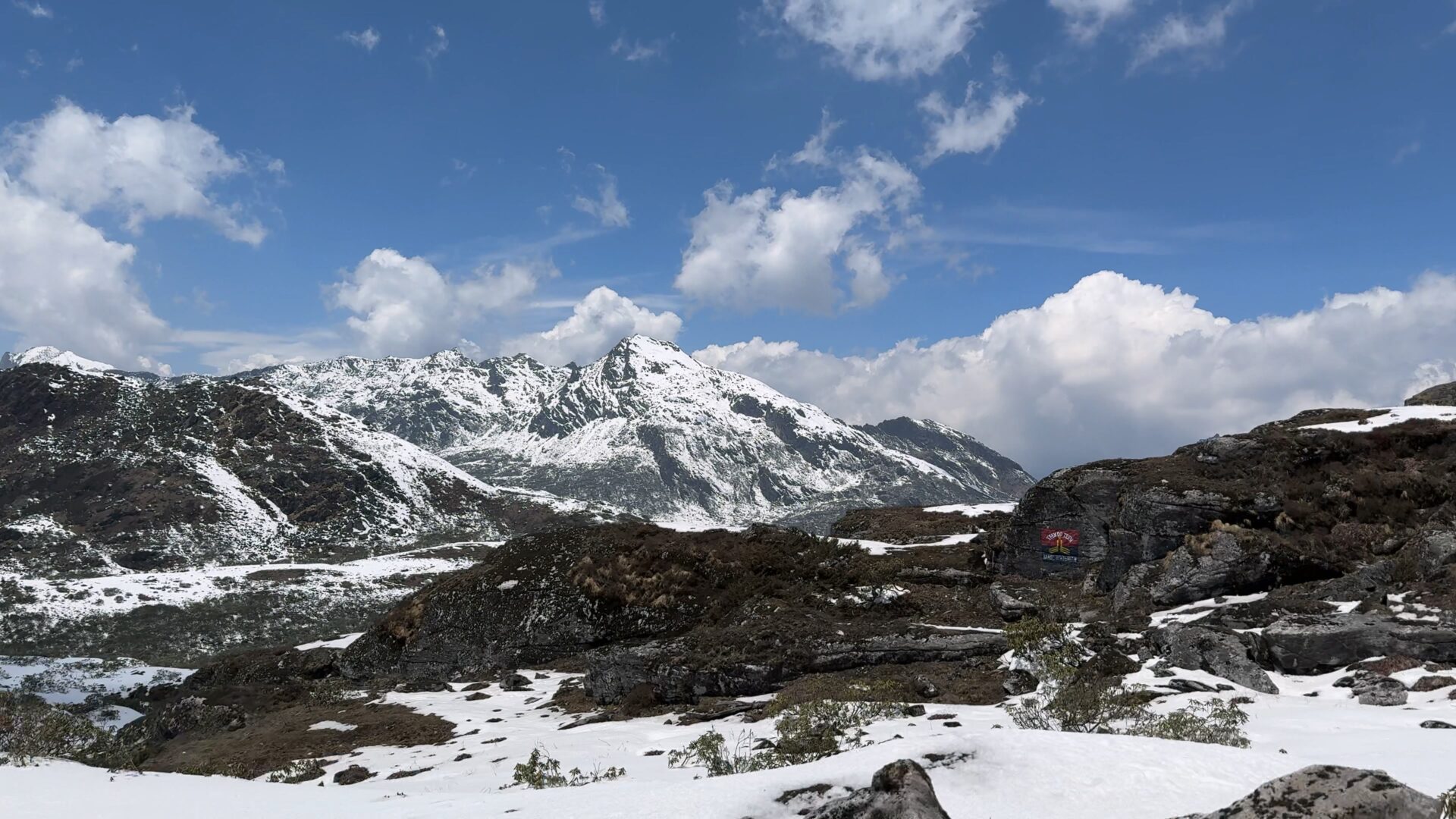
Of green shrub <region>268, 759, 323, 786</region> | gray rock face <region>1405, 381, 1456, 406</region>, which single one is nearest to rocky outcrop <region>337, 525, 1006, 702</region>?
green shrub <region>268, 759, 323, 786</region>

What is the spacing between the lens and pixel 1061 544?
42.7 meters

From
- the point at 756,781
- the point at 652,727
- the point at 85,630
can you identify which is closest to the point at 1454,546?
the point at 652,727

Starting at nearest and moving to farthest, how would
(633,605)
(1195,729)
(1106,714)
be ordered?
(1195,729), (1106,714), (633,605)

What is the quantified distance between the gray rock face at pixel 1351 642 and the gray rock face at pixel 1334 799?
62.5ft

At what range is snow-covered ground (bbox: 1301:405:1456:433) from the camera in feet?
136

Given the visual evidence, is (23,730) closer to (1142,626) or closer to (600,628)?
(600,628)

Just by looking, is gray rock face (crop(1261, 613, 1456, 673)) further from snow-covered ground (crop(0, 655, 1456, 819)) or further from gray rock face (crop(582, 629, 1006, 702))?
gray rock face (crop(582, 629, 1006, 702))

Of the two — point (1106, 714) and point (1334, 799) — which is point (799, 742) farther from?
point (1334, 799)

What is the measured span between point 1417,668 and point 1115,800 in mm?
18161

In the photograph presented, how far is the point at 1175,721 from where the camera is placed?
13.7 m

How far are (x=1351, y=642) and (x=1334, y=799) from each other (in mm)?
20600

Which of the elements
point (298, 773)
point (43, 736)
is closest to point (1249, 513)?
point (298, 773)

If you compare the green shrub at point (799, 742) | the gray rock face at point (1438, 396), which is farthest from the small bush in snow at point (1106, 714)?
the gray rock face at point (1438, 396)

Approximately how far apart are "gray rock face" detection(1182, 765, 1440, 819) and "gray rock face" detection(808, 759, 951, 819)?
2.65m
